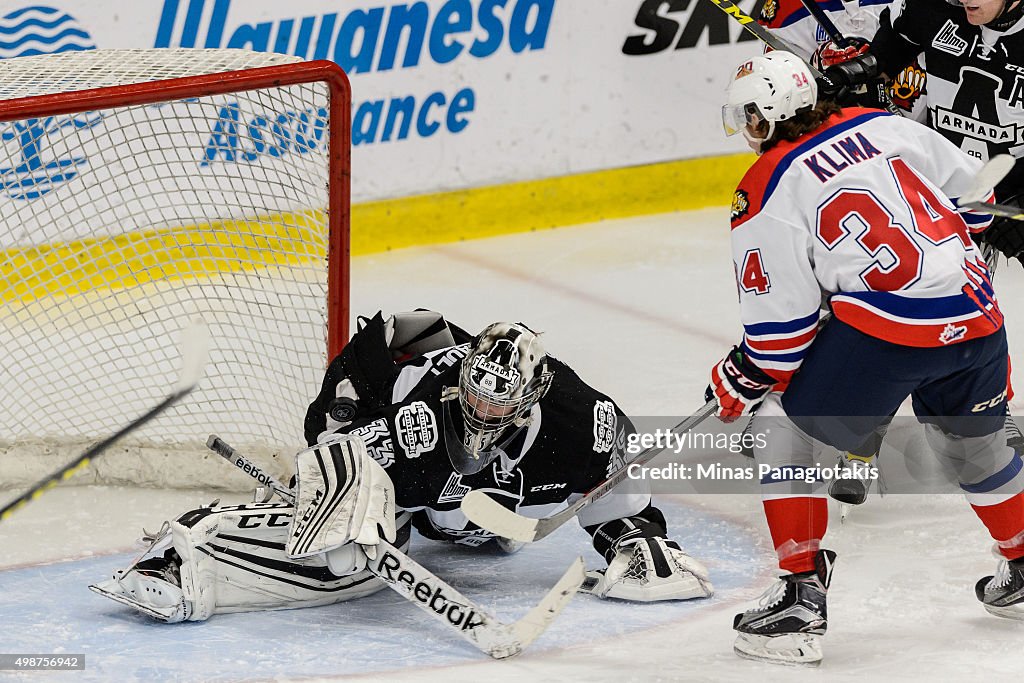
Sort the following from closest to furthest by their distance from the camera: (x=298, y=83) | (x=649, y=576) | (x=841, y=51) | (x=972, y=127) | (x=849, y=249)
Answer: (x=849, y=249) < (x=649, y=576) < (x=298, y=83) < (x=972, y=127) < (x=841, y=51)

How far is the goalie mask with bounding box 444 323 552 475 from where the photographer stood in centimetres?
287

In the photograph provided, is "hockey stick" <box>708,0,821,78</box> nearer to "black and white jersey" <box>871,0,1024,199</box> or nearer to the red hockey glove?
the red hockey glove

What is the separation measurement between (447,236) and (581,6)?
0.93 meters

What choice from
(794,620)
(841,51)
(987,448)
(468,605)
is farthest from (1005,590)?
(841,51)

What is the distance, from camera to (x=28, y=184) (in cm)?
375

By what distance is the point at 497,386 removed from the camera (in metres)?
2.87

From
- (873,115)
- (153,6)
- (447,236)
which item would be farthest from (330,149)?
(447,236)

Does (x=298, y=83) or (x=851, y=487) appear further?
(x=851, y=487)

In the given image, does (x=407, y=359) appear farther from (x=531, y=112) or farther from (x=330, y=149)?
(x=531, y=112)

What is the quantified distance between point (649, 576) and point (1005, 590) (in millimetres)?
665

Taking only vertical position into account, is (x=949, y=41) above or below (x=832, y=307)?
above

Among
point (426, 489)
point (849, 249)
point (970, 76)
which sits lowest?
point (426, 489)

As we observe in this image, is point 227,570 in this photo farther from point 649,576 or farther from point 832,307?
point 832,307

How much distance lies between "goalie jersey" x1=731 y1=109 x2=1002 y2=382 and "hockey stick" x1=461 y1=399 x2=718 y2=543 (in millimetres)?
308
